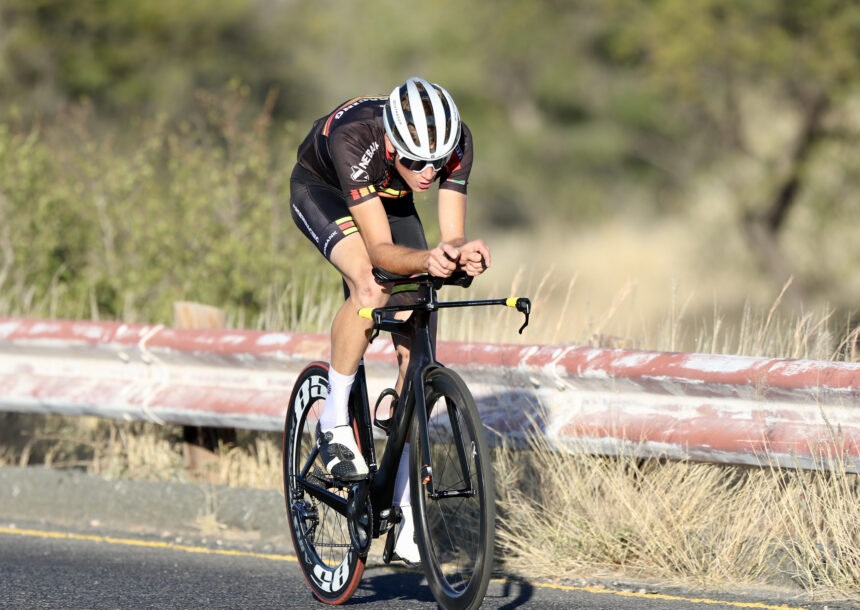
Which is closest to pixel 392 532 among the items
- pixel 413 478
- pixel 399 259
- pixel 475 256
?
pixel 413 478

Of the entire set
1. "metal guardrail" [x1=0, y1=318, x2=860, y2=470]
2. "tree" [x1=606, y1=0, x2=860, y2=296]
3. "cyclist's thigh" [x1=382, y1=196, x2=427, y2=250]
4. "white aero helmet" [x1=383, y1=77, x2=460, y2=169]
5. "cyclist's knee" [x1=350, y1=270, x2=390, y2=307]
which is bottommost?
"metal guardrail" [x1=0, y1=318, x2=860, y2=470]

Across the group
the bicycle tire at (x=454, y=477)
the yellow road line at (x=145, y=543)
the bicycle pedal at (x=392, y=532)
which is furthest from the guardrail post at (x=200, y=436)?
the bicycle tire at (x=454, y=477)

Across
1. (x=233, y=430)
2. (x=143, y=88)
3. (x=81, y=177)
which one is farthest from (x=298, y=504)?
(x=143, y=88)

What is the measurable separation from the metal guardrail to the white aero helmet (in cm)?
144

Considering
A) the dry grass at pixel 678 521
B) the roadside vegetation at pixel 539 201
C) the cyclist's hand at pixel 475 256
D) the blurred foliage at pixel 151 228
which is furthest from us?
the blurred foliage at pixel 151 228

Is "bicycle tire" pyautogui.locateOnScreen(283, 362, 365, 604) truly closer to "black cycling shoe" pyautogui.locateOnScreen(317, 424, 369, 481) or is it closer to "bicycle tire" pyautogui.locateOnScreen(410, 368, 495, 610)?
"black cycling shoe" pyautogui.locateOnScreen(317, 424, 369, 481)

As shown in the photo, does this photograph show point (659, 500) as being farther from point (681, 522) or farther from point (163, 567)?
point (163, 567)

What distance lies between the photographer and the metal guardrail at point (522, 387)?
5402 millimetres

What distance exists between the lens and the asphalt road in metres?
5.49

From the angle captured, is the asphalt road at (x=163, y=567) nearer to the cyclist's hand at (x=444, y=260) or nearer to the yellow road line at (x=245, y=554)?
the yellow road line at (x=245, y=554)

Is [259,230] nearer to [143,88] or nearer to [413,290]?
[413,290]

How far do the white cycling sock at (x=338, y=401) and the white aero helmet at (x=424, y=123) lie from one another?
1032 millimetres

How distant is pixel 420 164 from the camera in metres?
5.14

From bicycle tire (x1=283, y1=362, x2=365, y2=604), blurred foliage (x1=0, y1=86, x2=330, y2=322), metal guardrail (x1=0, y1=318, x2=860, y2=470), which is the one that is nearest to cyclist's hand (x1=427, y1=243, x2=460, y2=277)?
bicycle tire (x1=283, y1=362, x2=365, y2=604)
